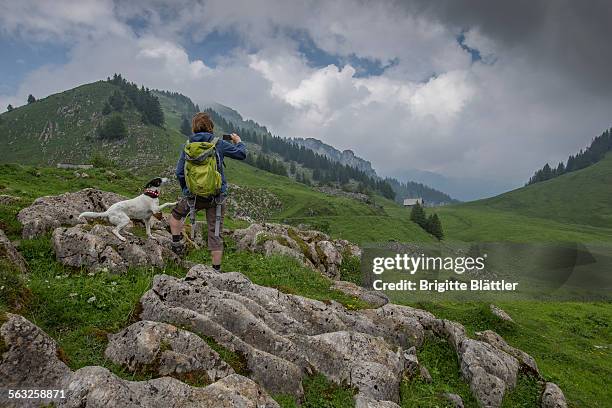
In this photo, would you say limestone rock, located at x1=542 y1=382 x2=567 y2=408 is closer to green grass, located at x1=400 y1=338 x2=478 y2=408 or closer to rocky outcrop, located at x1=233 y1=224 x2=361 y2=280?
green grass, located at x1=400 y1=338 x2=478 y2=408

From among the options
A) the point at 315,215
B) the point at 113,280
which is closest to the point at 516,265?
the point at 315,215

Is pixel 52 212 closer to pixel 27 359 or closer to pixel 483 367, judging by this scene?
pixel 27 359

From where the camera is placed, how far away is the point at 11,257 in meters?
10.4

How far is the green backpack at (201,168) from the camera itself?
34.0ft

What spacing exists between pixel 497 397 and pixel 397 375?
3724mm

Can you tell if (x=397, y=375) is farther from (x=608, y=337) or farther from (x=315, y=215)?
(x=315, y=215)

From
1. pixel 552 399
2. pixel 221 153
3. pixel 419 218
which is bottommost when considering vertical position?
pixel 552 399

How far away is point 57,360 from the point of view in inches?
253

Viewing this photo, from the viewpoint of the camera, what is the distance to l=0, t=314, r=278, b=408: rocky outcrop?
18.2 feet

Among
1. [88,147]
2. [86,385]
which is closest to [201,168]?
[86,385]

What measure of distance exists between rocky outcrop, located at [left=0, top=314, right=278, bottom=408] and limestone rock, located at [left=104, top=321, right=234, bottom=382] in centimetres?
59

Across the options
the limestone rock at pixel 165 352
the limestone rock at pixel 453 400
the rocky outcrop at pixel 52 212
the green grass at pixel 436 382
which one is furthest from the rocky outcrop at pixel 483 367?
the rocky outcrop at pixel 52 212

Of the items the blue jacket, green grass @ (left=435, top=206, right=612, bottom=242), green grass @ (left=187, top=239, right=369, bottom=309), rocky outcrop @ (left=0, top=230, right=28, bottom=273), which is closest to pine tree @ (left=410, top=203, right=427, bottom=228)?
green grass @ (left=435, top=206, right=612, bottom=242)

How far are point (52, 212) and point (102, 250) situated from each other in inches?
188
